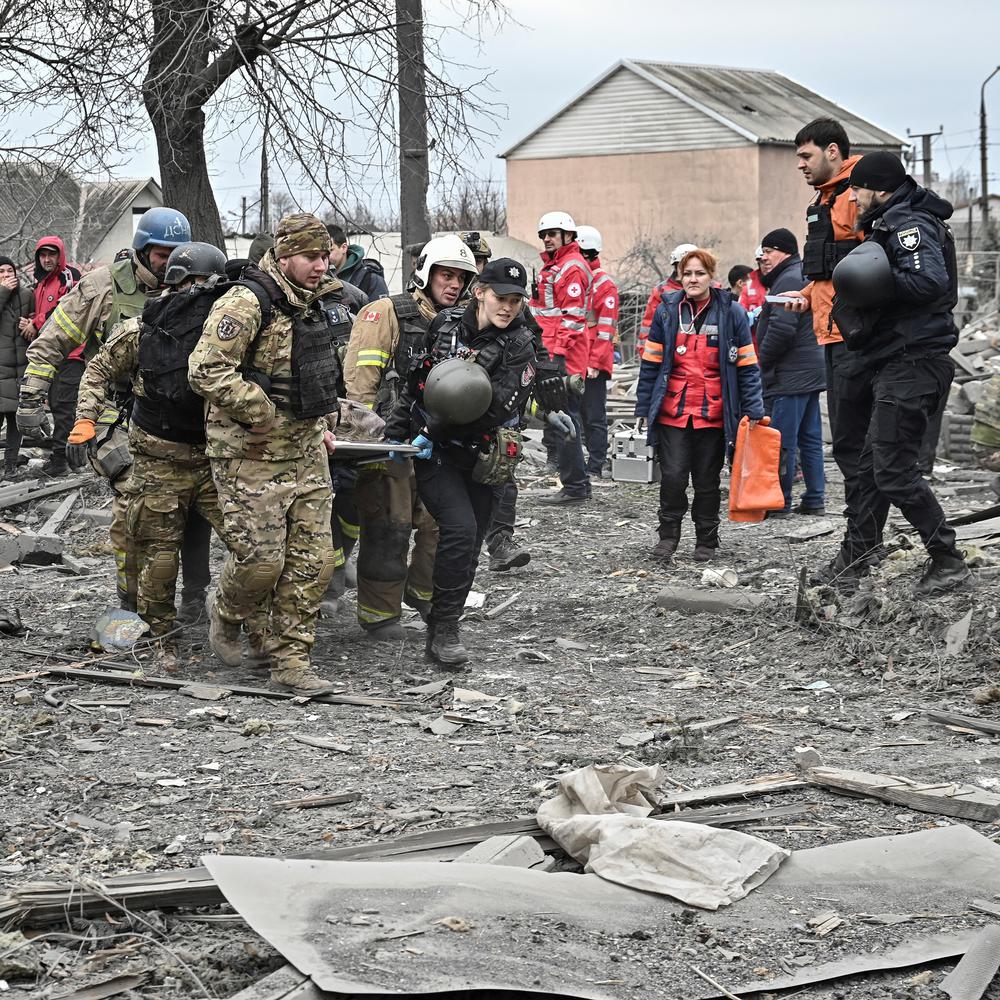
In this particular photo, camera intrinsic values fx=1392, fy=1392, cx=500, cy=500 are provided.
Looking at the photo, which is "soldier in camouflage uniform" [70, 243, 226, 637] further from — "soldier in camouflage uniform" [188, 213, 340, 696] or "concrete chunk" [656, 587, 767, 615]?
"concrete chunk" [656, 587, 767, 615]

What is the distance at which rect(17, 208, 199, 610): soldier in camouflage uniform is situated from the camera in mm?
6953

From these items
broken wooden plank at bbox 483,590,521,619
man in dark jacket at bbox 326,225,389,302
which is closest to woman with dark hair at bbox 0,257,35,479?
man in dark jacket at bbox 326,225,389,302

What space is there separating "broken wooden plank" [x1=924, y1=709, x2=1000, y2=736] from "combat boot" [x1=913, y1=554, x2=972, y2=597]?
4.58 ft

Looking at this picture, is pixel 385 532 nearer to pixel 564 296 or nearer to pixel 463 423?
pixel 463 423

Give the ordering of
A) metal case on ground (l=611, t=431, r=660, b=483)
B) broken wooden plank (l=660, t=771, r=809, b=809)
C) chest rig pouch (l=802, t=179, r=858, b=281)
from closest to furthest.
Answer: broken wooden plank (l=660, t=771, r=809, b=809) < chest rig pouch (l=802, t=179, r=858, b=281) < metal case on ground (l=611, t=431, r=660, b=483)

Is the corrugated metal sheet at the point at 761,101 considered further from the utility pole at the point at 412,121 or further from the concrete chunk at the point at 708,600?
the concrete chunk at the point at 708,600

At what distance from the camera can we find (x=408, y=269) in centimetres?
1315

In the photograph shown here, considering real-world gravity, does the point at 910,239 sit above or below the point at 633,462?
above

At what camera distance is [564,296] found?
12.1 metres

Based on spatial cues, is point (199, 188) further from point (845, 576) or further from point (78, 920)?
point (78, 920)

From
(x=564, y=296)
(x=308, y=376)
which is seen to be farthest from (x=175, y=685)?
(x=564, y=296)

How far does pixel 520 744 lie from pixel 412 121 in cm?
793

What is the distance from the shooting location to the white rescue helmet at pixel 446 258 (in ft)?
22.6

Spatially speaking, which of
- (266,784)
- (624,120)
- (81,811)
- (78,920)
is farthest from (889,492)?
(624,120)
